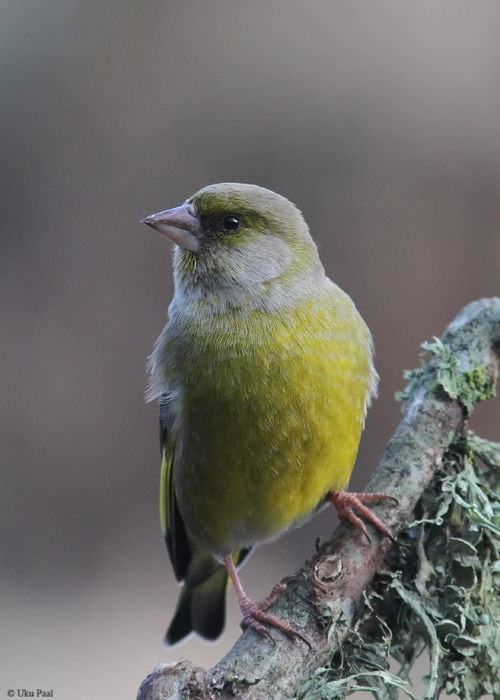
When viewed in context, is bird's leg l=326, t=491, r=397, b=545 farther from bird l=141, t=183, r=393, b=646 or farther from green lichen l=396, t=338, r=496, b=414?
green lichen l=396, t=338, r=496, b=414

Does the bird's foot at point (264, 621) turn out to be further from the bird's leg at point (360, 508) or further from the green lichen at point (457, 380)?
the green lichen at point (457, 380)

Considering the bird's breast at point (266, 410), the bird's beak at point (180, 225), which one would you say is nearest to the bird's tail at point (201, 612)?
the bird's breast at point (266, 410)

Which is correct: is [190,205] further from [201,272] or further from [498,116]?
[498,116]

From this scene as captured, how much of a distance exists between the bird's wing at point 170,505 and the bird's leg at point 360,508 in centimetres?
74

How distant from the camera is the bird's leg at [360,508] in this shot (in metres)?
2.86

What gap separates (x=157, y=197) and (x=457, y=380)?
433cm

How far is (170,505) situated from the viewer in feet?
11.8

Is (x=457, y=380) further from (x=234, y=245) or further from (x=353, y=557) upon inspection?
(x=234, y=245)

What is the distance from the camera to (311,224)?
22.2 feet

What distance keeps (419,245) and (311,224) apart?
2.91ft

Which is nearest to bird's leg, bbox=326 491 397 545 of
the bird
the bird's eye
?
the bird

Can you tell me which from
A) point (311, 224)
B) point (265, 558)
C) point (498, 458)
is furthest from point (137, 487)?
point (498, 458)

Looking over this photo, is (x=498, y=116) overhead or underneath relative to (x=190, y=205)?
overhead

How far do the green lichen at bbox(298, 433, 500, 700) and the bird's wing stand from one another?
1.05m
